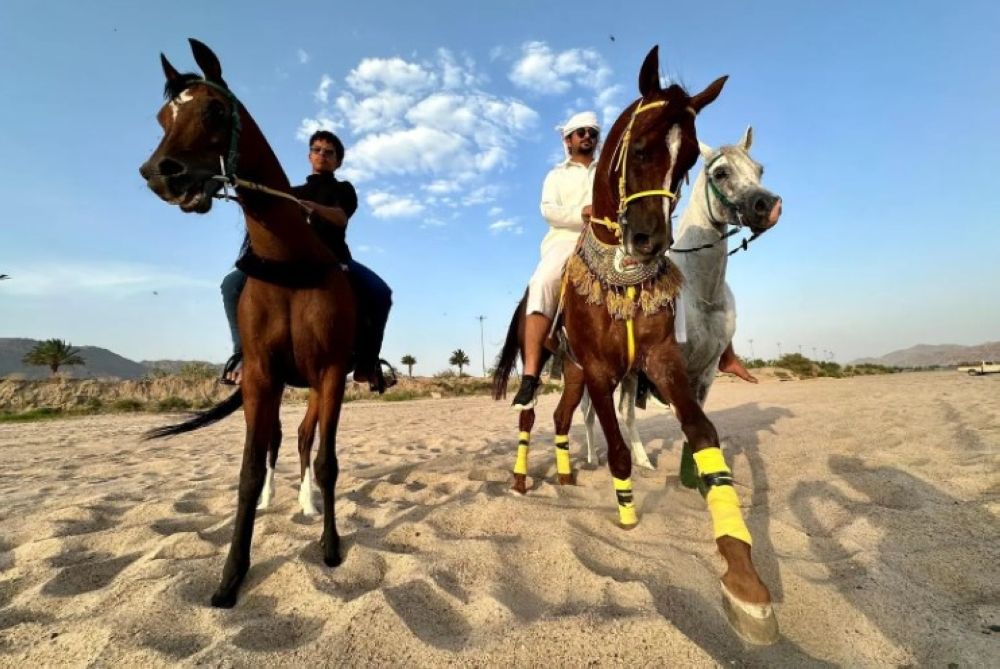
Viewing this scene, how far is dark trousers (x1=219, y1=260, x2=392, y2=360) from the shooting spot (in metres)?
3.75

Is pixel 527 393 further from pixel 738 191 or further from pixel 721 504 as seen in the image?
pixel 738 191

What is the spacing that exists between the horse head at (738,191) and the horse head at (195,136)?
139 inches

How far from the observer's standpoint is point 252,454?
9.23 feet

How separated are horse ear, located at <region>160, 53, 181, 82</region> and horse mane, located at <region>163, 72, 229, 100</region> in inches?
1.2

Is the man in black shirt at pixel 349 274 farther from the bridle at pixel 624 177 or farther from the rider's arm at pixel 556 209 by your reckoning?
the bridle at pixel 624 177

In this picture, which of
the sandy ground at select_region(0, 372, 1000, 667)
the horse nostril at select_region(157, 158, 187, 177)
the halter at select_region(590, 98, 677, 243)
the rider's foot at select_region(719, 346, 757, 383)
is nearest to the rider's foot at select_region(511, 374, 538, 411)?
the sandy ground at select_region(0, 372, 1000, 667)

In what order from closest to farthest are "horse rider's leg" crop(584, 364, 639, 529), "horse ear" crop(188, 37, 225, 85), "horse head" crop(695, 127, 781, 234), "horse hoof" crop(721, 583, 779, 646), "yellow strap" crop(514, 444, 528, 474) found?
"horse hoof" crop(721, 583, 779, 646) → "horse ear" crop(188, 37, 225, 85) → "horse rider's leg" crop(584, 364, 639, 529) → "horse head" crop(695, 127, 781, 234) → "yellow strap" crop(514, 444, 528, 474)

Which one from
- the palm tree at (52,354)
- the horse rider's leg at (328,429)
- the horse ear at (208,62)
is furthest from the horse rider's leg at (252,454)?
the palm tree at (52,354)

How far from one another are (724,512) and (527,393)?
2.38 metres

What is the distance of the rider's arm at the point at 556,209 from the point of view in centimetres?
491

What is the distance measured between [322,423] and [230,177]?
158cm

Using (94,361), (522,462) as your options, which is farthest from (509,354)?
(94,361)

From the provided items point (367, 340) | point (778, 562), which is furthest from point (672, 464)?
point (367, 340)

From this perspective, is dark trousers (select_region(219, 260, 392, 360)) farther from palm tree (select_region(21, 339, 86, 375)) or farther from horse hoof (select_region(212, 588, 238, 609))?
palm tree (select_region(21, 339, 86, 375))
